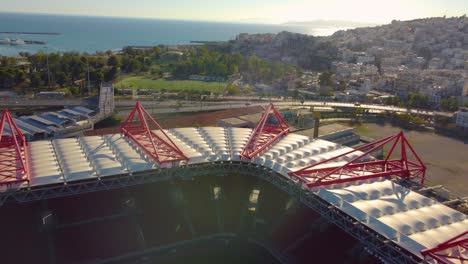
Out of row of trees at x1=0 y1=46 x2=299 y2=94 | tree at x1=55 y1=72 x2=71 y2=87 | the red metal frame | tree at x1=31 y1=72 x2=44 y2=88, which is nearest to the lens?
the red metal frame

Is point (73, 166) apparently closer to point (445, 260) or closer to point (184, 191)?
point (184, 191)

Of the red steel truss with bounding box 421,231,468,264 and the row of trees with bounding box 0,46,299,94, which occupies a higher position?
the row of trees with bounding box 0,46,299,94

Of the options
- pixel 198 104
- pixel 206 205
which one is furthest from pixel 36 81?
pixel 206 205

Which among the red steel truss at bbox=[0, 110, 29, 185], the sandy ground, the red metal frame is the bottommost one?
the sandy ground

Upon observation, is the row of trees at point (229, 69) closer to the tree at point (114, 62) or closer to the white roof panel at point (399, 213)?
the tree at point (114, 62)

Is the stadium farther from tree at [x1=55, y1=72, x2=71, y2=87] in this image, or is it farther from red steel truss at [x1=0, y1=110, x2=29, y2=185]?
tree at [x1=55, y1=72, x2=71, y2=87]

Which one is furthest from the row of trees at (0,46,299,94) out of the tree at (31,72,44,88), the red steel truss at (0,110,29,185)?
the red steel truss at (0,110,29,185)

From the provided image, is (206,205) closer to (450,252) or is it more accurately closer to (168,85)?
(450,252)
